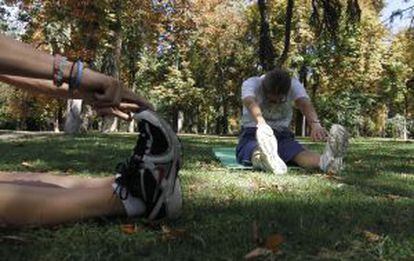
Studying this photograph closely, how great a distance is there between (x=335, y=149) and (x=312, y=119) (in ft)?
2.66

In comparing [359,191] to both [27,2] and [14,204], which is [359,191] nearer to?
[14,204]

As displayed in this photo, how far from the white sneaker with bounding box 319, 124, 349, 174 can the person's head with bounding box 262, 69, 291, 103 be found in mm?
885

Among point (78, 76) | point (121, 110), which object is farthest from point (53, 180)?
point (78, 76)

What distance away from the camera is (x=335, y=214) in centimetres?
376

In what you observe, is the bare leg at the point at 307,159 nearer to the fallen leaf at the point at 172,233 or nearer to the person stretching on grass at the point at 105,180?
the person stretching on grass at the point at 105,180

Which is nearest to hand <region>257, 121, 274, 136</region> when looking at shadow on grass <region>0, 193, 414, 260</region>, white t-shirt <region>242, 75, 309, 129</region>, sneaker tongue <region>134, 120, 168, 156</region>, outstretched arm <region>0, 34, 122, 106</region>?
white t-shirt <region>242, 75, 309, 129</region>

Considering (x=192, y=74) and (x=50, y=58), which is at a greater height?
(x=192, y=74)

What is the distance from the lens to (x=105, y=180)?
3.35 meters

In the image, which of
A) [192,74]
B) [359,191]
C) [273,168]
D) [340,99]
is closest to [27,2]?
[273,168]

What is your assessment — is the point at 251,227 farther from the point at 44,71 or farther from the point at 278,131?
the point at 278,131

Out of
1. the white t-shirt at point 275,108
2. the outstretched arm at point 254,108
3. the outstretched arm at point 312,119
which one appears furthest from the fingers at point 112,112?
the white t-shirt at point 275,108

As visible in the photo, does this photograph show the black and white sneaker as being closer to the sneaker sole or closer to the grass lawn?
the grass lawn

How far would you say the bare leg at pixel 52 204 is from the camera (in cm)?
293

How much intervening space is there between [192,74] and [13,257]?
124 feet
